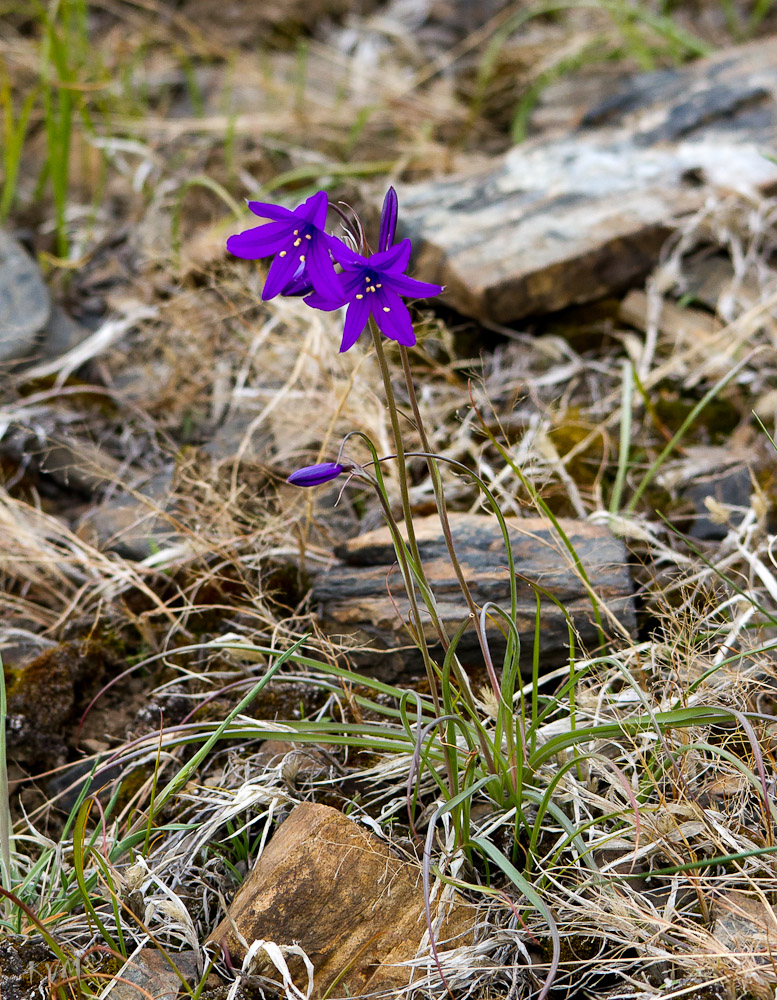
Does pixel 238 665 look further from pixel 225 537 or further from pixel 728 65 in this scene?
pixel 728 65

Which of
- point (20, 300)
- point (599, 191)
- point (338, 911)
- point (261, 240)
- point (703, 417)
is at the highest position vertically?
point (599, 191)

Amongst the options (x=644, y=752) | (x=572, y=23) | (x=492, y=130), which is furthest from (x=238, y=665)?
(x=572, y=23)

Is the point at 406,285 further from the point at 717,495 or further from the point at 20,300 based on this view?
the point at 20,300

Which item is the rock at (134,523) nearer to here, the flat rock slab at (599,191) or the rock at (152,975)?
the rock at (152,975)

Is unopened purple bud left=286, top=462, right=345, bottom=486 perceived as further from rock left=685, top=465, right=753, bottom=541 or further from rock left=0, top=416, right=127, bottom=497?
rock left=0, top=416, right=127, bottom=497

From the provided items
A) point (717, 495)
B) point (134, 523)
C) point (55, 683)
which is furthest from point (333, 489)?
point (717, 495)

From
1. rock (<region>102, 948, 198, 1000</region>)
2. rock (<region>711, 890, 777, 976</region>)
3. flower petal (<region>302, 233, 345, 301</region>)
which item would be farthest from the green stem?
rock (<region>102, 948, 198, 1000</region>)
